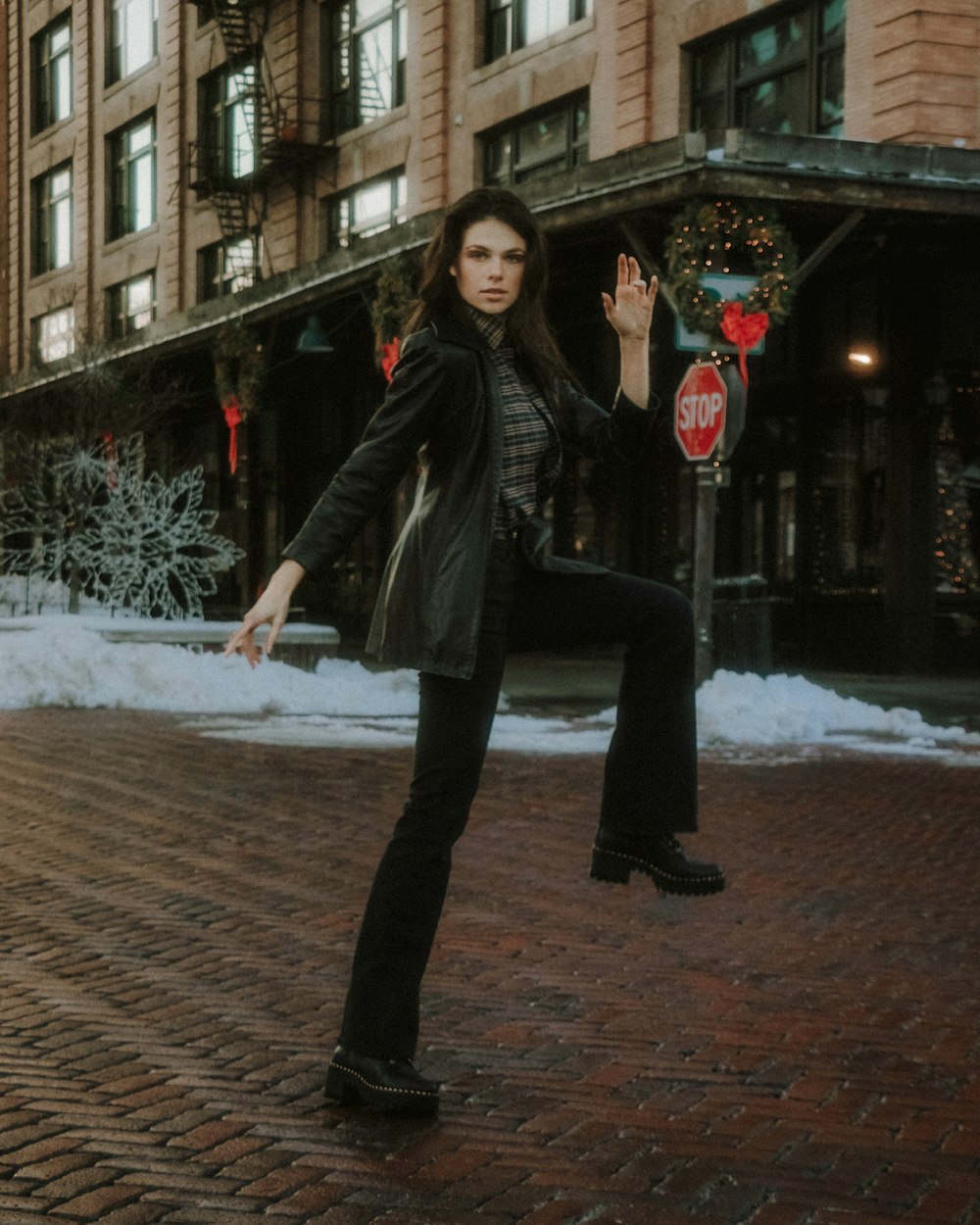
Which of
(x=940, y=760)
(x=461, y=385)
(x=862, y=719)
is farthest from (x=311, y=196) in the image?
(x=461, y=385)

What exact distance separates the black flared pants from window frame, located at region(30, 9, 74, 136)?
132 ft

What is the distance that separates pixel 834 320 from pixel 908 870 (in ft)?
43.0

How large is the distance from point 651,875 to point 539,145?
846 inches

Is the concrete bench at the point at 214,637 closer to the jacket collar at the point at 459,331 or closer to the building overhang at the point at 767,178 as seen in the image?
the building overhang at the point at 767,178

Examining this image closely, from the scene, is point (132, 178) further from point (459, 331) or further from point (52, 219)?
point (459, 331)

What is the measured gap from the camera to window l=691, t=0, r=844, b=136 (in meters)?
18.9

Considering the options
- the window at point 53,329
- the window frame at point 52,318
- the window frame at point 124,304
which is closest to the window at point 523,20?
the window frame at point 124,304

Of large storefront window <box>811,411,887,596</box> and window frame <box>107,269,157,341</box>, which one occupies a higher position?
window frame <box>107,269,157,341</box>

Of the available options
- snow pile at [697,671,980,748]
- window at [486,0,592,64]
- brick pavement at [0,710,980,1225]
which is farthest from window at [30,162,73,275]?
brick pavement at [0,710,980,1225]

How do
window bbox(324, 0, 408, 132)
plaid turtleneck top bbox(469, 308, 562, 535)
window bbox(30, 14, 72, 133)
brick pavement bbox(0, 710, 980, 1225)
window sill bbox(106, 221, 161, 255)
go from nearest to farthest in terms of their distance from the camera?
brick pavement bbox(0, 710, 980, 1225) → plaid turtleneck top bbox(469, 308, 562, 535) → window bbox(324, 0, 408, 132) → window sill bbox(106, 221, 161, 255) → window bbox(30, 14, 72, 133)

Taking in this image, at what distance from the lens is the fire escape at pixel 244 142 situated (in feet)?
95.8

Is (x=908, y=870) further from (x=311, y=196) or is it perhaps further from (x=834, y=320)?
(x=311, y=196)

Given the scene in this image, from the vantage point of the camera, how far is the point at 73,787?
9375mm

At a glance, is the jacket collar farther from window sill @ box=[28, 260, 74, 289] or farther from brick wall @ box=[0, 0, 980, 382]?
window sill @ box=[28, 260, 74, 289]
